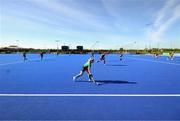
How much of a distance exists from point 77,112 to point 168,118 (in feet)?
8.15

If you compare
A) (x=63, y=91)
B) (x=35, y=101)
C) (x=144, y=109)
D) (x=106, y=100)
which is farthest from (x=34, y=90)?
(x=144, y=109)

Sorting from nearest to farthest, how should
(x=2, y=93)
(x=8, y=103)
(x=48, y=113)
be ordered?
(x=48, y=113), (x=8, y=103), (x=2, y=93)

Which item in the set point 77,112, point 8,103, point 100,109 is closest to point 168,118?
point 100,109

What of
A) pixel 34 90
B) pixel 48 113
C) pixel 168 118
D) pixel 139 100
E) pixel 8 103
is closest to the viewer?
pixel 168 118

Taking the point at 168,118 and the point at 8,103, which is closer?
the point at 168,118

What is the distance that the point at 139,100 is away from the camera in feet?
28.8

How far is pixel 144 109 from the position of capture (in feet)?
24.6

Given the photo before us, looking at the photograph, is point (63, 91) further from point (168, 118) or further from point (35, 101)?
point (168, 118)

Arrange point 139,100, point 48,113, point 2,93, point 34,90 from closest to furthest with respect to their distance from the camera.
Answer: point 48,113 < point 139,100 < point 2,93 < point 34,90

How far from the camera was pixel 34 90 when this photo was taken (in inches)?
426

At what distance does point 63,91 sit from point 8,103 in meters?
2.79

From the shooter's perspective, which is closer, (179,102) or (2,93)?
(179,102)

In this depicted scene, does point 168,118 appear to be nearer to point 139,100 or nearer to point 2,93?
point 139,100

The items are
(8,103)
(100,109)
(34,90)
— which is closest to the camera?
(100,109)
